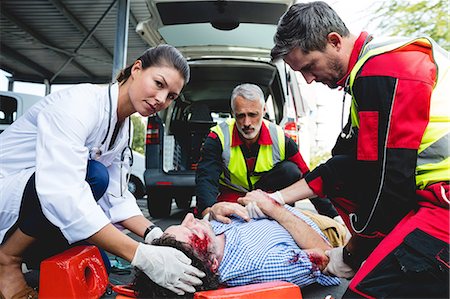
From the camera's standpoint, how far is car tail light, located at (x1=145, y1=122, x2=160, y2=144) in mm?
4590

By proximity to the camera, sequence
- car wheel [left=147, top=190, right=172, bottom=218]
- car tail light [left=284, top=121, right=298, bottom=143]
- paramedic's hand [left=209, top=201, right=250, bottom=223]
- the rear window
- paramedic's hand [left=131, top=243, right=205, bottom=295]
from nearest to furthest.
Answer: paramedic's hand [left=131, top=243, right=205, bottom=295] < paramedic's hand [left=209, top=201, right=250, bottom=223] < car tail light [left=284, top=121, right=298, bottom=143] < car wheel [left=147, top=190, right=172, bottom=218] < the rear window

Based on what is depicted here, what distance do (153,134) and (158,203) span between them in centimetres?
80

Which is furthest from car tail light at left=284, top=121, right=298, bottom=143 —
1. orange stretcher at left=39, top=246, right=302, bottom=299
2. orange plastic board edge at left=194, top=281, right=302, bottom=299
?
orange plastic board edge at left=194, top=281, right=302, bottom=299

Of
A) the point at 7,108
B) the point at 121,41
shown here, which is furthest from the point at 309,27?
the point at 7,108

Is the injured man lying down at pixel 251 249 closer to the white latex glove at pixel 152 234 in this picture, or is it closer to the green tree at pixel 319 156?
the white latex glove at pixel 152 234

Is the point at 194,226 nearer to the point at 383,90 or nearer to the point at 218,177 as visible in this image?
the point at 383,90

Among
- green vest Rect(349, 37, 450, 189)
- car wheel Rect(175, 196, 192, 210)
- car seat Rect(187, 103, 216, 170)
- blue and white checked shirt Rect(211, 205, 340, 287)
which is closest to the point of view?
green vest Rect(349, 37, 450, 189)

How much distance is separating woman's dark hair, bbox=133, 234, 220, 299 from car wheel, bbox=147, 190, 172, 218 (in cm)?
298

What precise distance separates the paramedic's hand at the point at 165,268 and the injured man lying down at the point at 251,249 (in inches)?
1.4

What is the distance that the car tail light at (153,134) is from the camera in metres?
4.59

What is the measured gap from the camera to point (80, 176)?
167 cm

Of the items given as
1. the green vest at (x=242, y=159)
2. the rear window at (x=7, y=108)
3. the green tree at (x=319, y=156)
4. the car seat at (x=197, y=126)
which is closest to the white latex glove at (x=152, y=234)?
the green vest at (x=242, y=159)

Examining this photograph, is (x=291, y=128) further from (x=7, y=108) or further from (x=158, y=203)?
(x=7, y=108)

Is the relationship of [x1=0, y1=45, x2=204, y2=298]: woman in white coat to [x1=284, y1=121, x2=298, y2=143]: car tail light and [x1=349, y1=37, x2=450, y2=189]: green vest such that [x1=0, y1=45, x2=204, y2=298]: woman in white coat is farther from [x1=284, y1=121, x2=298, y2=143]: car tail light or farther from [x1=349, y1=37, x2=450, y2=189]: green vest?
[x1=284, y1=121, x2=298, y2=143]: car tail light
